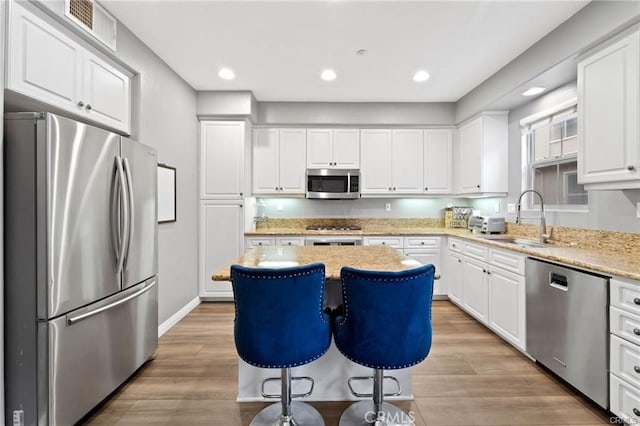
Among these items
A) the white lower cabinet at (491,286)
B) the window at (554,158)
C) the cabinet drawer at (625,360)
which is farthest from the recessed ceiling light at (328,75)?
the cabinet drawer at (625,360)

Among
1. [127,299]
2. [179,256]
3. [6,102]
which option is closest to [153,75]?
[6,102]

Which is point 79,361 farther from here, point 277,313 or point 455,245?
point 455,245

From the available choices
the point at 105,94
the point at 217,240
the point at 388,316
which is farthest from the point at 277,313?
the point at 217,240

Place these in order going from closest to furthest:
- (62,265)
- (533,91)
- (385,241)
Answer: (62,265) → (533,91) → (385,241)

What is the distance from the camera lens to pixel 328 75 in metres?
3.31

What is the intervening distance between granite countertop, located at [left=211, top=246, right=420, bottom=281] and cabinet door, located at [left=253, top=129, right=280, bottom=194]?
2.02 m

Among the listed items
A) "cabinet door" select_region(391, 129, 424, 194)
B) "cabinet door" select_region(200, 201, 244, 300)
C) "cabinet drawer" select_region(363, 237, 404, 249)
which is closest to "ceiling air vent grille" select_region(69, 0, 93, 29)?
"cabinet door" select_region(200, 201, 244, 300)

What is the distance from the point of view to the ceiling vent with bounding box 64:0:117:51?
75.4 inches

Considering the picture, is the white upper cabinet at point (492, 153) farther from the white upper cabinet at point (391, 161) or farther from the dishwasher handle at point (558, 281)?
the dishwasher handle at point (558, 281)

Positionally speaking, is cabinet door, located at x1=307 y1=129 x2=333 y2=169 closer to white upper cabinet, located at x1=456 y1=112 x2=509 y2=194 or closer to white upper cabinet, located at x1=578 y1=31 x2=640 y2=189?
white upper cabinet, located at x1=456 y1=112 x2=509 y2=194

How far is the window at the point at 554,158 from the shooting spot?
2.88 metres

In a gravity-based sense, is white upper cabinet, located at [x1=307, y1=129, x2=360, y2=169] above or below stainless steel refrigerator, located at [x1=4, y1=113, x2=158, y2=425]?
above

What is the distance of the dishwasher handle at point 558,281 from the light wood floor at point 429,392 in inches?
28.3

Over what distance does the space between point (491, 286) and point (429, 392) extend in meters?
1.36
